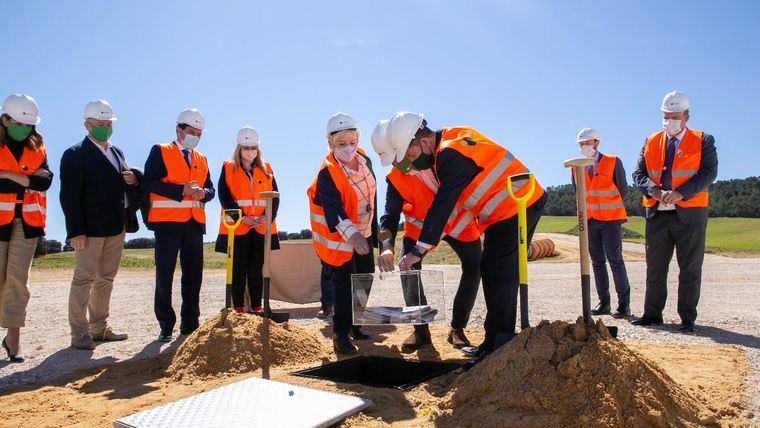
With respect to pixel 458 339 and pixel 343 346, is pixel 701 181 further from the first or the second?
pixel 343 346

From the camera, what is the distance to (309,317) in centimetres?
749

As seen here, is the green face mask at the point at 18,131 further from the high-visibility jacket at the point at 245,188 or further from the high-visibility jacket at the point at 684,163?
the high-visibility jacket at the point at 684,163

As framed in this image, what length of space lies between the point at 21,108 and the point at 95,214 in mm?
1156

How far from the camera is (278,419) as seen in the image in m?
3.09

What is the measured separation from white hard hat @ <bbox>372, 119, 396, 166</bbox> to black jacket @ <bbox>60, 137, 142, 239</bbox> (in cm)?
295

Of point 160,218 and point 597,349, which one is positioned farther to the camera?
point 160,218

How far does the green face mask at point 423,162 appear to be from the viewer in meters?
4.42

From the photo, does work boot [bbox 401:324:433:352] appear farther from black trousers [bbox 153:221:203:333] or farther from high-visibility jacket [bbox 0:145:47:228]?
high-visibility jacket [bbox 0:145:47:228]

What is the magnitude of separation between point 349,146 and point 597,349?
2791 mm

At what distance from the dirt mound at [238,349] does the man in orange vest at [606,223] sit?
13.0ft

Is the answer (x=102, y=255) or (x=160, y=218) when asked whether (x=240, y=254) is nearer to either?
(x=160, y=218)

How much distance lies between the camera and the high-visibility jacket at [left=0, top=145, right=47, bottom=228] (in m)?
5.22

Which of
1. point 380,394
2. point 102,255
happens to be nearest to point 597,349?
point 380,394

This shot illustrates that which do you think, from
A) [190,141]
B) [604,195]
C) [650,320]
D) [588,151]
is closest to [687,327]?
[650,320]
